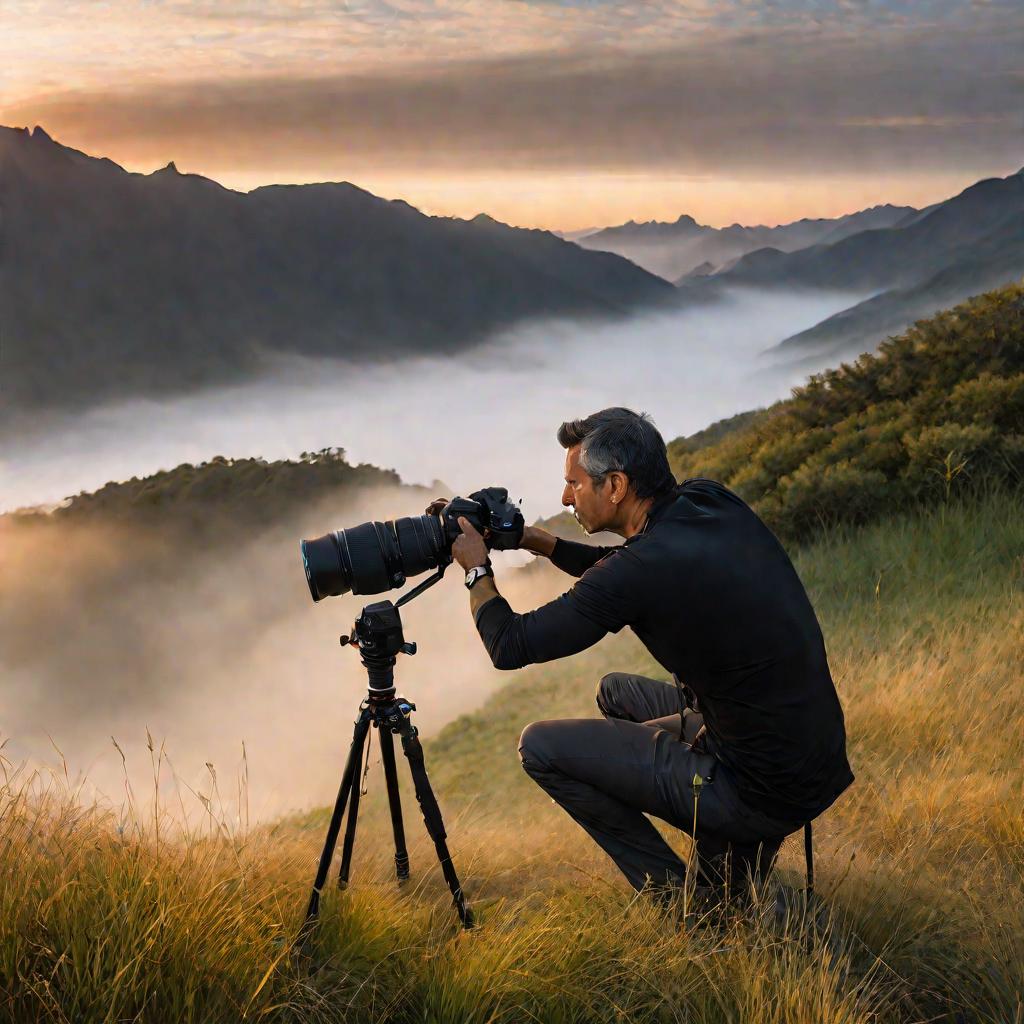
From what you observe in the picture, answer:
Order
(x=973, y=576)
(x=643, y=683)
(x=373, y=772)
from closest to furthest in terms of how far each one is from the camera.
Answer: (x=643, y=683), (x=973, y=576), (x=373, y=772)

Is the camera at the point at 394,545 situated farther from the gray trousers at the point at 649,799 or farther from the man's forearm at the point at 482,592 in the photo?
the gray trousers at the point at 649,799

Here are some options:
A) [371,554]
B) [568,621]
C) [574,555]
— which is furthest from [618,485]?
[371,554]

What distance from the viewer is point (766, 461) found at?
950 cm

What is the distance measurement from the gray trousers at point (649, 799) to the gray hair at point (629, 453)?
2.68 ft

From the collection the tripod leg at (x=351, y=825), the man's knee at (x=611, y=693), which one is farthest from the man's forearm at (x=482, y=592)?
the man's knee at (x=611, y=693)

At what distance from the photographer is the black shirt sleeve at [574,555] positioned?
3457 millimetres

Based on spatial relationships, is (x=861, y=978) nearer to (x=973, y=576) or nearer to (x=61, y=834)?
(x=61, y=834)

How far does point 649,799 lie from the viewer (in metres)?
2.96

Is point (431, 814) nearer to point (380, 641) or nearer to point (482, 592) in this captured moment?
point (380, 641)

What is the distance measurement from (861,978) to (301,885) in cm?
165

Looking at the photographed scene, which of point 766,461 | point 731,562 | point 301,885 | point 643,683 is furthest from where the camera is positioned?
point 766,461

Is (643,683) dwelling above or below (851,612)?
above

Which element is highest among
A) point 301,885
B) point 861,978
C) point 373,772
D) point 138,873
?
point 138,873

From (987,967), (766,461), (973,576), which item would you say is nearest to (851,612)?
(973,576)
